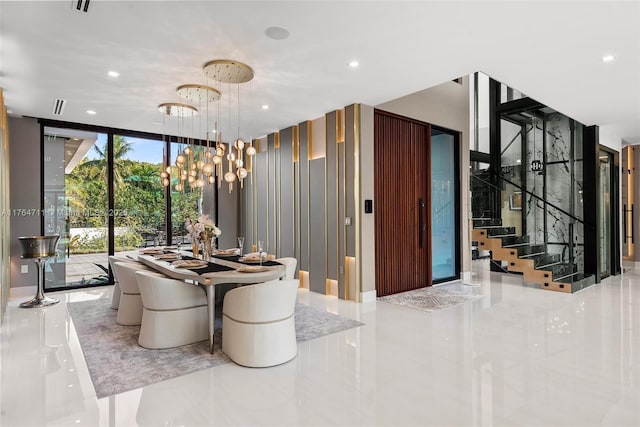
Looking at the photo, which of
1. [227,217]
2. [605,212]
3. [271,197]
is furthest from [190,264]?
[605,212]

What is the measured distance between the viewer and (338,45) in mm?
3590

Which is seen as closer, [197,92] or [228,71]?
[228,71]

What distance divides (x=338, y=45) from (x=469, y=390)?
10.5 ft

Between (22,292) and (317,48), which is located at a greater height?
(317,48)

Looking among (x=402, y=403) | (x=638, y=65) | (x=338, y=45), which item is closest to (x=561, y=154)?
(x=638, y=65)

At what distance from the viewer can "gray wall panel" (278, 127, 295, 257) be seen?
680cm

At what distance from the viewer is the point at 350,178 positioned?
5.59 metres

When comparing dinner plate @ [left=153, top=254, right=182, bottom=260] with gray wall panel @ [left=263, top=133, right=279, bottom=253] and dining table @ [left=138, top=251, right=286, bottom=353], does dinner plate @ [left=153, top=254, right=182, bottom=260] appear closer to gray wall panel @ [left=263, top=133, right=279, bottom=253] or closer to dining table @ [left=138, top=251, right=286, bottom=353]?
dining table @ [left=138, top=251, right=286, bottom=353]

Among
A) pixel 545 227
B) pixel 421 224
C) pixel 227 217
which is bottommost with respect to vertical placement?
pixel 545 227

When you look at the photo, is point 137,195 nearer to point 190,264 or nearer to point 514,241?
point 190,264

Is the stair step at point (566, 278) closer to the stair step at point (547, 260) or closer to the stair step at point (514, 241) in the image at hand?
the stair step at point (547, 260)

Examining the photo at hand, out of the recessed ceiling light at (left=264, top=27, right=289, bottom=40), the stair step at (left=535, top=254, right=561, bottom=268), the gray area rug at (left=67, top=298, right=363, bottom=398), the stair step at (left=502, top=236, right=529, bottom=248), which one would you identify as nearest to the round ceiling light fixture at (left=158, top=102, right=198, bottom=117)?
the recessed ceiling light at (left=264, top=27, right=289, bottom=40)

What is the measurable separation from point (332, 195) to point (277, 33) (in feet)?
9.68

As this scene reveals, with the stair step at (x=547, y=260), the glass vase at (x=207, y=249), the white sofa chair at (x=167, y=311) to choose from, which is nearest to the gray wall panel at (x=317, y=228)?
the glass vase at (x=207, y=249)
